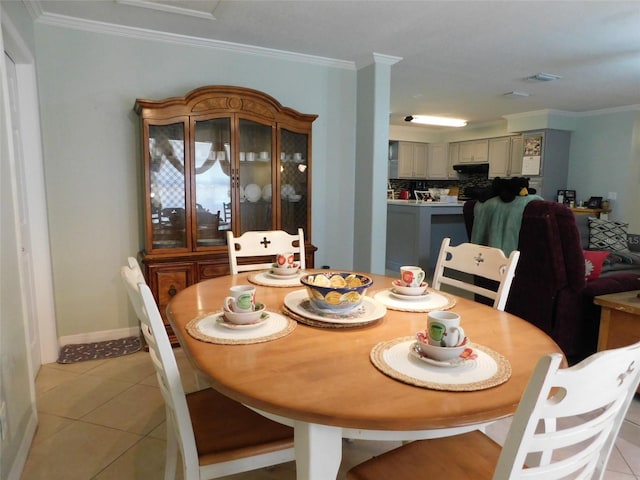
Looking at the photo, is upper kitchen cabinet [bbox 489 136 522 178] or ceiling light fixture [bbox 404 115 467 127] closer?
ceiling light fixture [bbox 404 115 467 127]

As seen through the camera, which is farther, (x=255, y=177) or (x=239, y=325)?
(x=255, y=177)

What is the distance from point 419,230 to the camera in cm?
511

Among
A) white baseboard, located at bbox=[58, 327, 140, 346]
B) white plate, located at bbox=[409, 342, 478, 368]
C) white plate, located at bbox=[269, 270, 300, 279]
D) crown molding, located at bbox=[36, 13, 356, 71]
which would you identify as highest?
crown molding, located at bbox=[36, 13, 356, 71]

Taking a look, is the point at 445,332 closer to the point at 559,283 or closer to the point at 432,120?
the point at 559,283

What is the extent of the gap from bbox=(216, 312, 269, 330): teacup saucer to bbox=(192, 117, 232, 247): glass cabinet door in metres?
1.82

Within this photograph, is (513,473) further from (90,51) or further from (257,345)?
(90,51)

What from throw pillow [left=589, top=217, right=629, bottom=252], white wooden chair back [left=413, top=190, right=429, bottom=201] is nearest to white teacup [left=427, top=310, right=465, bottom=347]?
throw pillow [left=589, top=217, right=629, bottom=252]

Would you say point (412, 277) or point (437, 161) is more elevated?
point (437, 161)

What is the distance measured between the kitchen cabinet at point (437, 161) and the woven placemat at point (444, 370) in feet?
24.1

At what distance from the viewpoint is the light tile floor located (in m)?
1.75

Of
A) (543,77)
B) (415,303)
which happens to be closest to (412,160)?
(543,77)

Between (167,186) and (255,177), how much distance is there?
0.66 m

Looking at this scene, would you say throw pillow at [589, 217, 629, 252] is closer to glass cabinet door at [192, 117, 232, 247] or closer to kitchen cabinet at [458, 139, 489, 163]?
kitchen cabinet at [458, 139, 489, 163]

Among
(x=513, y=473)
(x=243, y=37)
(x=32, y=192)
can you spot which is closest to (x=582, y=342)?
(x=513, y=473)
